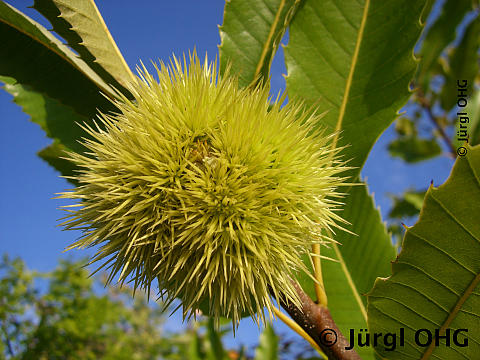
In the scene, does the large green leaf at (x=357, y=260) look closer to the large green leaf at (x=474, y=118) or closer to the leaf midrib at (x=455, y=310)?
the leaf midrib at (x=455, y=310)

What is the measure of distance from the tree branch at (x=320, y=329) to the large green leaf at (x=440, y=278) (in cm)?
11

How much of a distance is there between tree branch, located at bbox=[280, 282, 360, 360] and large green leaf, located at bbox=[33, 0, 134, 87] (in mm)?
874

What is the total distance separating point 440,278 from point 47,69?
55.3 inches

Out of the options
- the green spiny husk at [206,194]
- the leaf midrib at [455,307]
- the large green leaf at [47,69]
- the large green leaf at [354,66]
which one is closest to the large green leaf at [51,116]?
the large green leaf at [47,69]

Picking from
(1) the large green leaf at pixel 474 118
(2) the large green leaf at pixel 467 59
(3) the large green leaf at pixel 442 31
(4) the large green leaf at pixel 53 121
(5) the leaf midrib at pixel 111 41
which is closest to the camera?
(5) the leaf midrib at pixel 111 41

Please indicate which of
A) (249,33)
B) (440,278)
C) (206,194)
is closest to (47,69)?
(249,33)

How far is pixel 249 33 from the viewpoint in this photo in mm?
1300

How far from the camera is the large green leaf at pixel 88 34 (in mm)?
1196

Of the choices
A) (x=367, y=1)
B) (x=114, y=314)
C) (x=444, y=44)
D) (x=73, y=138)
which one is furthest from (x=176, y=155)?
(x=114, y=314)

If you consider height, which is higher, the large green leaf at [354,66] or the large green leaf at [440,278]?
the large green leaf at [354,66]

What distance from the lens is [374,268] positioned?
1476 millimetres

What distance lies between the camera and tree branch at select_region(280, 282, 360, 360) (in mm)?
1098

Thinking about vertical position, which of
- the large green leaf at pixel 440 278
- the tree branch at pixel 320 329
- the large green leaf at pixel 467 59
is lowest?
the tree branch at pixel 320 329

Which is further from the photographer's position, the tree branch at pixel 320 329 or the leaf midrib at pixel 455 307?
the tree branch at pixel 320 329
